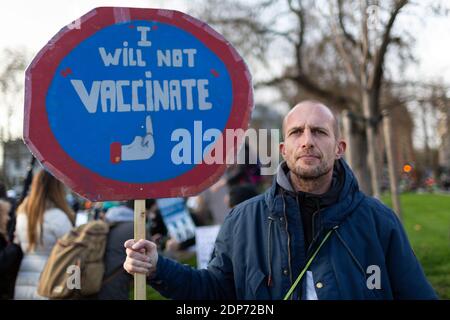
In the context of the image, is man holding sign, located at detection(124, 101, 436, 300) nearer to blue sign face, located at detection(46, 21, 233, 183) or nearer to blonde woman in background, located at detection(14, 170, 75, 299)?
blue sign face, located at detection(46, 21, 233, 183)

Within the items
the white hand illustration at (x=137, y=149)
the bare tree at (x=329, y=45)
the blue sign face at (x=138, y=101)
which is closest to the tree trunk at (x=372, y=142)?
the bare tree at (x=329, y=45)

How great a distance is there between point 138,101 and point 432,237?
8.88 m

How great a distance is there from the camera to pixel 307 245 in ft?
6.59

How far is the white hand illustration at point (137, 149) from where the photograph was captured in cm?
191

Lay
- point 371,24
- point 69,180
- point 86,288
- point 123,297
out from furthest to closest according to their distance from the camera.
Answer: point 371,24, point 123,297, point 86,288, point 69,180

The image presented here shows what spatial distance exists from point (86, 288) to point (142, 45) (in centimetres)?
184

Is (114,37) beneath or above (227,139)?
above

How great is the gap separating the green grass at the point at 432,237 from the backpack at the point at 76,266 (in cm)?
359

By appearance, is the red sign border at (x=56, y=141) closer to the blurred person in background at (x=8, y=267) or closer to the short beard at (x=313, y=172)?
the short beard at (x=313, y=172)

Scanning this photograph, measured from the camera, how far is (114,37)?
1.96 metres

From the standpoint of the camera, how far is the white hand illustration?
191 centimetres

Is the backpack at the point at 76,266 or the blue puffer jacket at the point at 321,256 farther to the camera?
the backpack at the point at 76,266

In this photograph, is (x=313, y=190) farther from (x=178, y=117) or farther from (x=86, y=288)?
(x=86, y=288)

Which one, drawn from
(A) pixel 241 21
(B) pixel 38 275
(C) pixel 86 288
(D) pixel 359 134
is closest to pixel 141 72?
(C) pixel 86 288
